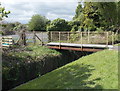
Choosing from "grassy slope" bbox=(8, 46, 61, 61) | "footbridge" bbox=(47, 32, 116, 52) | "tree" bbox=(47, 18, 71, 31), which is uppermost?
"tree" bbox=(47, 18, 71, 31)

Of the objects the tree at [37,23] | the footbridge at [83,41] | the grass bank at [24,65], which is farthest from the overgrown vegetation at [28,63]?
the tree at [37,23]

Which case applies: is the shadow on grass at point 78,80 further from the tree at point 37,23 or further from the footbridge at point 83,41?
the tree at point 37,23

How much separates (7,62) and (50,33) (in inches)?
296

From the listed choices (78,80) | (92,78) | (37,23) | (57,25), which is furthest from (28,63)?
(37,23)

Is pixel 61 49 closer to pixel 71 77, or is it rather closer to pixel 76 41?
pixel 76 41

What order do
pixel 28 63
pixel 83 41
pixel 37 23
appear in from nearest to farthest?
pixel 28 63
pixel 83 41
pixel 37 23

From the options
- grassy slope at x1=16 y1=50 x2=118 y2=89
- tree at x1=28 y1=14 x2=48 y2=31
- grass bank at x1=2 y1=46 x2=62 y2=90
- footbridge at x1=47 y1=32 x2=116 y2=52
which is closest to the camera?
grassy slope at x1=16 y1=50 x2=118 y2=89

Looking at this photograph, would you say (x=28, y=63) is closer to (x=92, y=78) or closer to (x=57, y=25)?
(x=92, y=78)

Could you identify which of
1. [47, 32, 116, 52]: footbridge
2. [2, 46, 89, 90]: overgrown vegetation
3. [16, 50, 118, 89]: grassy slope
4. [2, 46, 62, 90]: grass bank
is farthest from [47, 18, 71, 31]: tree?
[16, 50, 118, 89]: grassy slope

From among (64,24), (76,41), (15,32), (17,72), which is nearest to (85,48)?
(76,41)

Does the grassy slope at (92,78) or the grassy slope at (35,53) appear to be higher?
the grassy slope at (35,53)

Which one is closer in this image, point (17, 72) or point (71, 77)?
point (71, 77)

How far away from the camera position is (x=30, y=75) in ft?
33.7

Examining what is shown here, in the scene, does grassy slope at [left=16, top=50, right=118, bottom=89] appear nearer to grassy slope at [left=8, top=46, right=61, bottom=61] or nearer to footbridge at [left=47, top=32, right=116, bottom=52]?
footbridge at [left=47, top=32, right=116, bottom=52]
